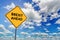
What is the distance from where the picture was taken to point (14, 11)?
57.4 feet

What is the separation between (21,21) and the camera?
17.6m

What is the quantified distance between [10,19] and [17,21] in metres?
A: 0.42

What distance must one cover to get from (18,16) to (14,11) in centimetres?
37

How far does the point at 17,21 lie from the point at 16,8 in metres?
0.74

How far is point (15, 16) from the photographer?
17.4 m

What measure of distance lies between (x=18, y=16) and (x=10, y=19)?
1.56 feet

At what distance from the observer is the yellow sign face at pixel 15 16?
57.0 ft

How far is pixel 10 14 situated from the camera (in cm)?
1745

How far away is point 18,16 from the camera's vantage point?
686 inches

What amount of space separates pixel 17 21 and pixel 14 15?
1.27ft

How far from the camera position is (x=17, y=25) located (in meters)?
17.4

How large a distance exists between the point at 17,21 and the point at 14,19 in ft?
0.77

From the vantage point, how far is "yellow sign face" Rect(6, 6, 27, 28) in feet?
57.0

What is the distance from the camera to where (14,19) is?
→ 17.4 m
